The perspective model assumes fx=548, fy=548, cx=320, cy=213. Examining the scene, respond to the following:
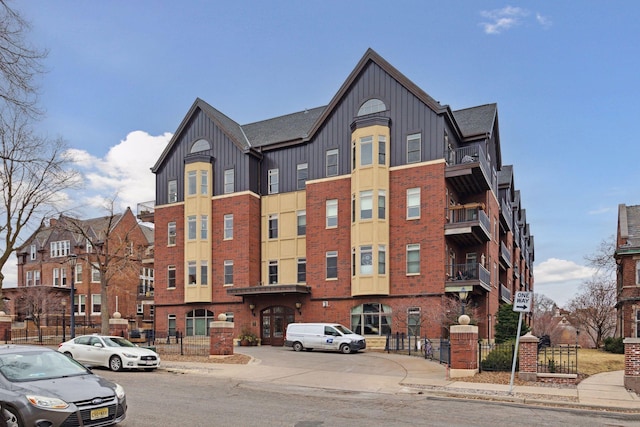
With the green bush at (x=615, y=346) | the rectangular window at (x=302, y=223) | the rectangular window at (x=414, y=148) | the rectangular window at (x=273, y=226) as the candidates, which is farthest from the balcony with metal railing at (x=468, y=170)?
the rectangular window at (x=273, y=226)

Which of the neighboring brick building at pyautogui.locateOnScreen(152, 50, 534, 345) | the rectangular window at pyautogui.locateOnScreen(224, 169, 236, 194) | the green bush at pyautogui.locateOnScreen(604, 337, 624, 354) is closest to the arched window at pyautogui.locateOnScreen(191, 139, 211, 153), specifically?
the neighboring brick building at pyautogui.locateOnScreen(152, 50, 534, 345)

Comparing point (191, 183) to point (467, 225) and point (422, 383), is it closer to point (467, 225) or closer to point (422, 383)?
point (467, 225)

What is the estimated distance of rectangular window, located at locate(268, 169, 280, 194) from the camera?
3900cm

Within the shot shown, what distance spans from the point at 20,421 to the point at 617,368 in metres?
21.1

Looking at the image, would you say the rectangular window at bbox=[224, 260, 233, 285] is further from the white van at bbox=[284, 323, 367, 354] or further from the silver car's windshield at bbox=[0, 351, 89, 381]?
the silver car's windshield at bbox=[0, 351, 89, 381]

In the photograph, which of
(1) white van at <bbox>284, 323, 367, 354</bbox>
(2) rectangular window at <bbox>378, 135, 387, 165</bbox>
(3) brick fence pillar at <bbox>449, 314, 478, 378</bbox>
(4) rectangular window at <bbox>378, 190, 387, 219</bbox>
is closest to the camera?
(3) brick fence pillar at <bbox>449, 314, 478, 378</bbox>

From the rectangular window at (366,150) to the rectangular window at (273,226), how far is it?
8.37 metres

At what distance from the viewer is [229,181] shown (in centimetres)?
3944

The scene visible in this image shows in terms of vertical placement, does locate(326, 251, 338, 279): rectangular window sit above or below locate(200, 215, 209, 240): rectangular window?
below

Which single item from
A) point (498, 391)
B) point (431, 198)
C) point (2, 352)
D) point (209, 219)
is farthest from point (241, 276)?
point (2, 352)

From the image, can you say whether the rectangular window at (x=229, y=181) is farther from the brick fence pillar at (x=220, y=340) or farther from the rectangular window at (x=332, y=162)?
the brick fence pillar at (x=220, y=340)

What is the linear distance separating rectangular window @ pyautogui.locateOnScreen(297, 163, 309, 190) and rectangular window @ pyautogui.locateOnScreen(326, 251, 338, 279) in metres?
5.49

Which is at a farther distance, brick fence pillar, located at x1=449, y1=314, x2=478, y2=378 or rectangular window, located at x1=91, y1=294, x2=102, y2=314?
rectangular window, located at x1=91, y1=294, x2=102, y2=314

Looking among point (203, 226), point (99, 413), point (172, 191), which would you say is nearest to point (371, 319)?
point (203, 226)
